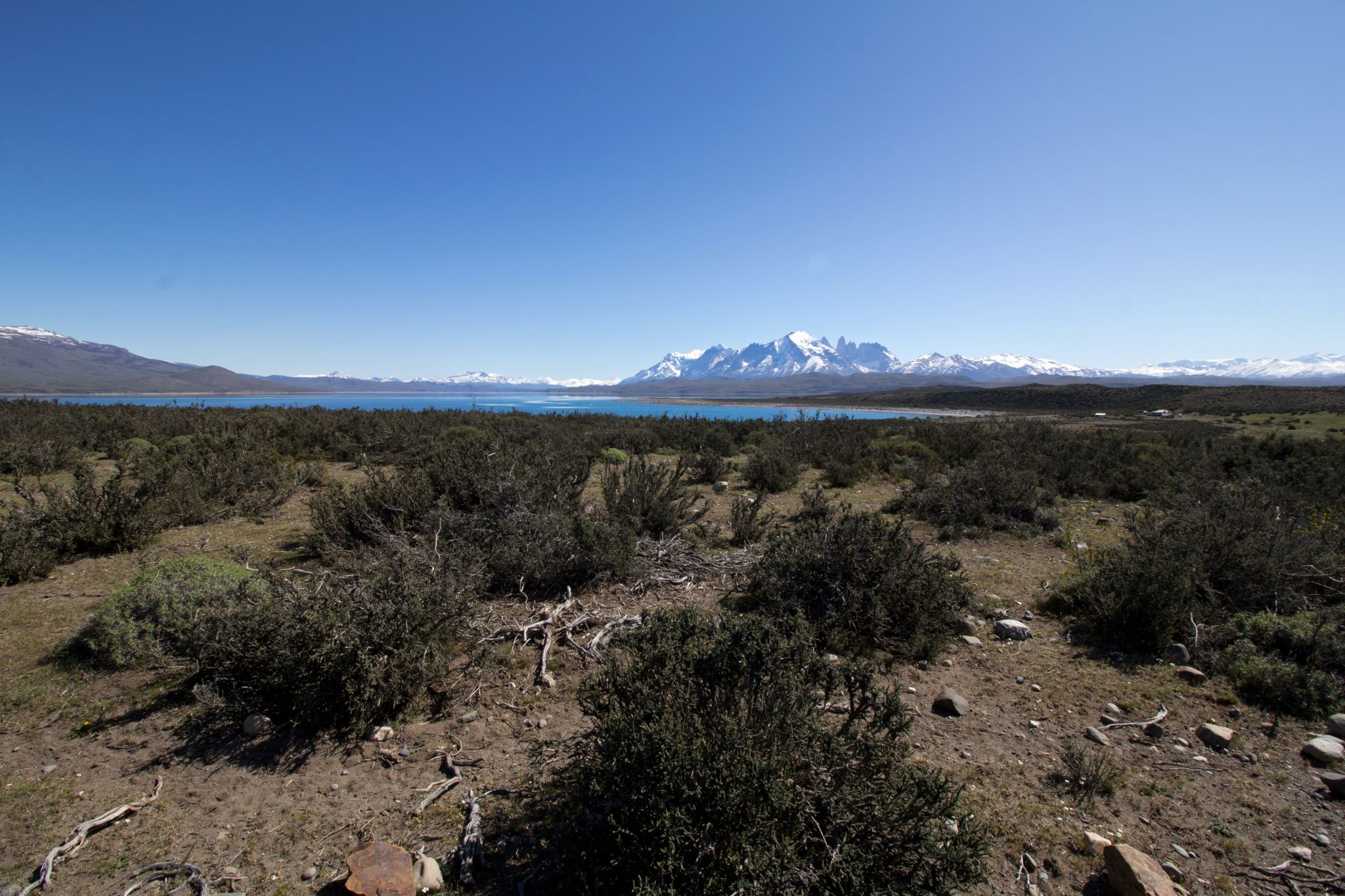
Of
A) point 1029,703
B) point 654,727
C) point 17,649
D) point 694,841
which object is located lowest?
point 1029,703

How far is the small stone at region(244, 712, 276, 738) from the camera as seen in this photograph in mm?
3555

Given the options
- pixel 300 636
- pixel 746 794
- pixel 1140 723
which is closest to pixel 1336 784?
pixel 1140 723

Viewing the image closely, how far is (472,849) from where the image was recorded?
105 inches

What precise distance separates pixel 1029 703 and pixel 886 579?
4.69ft

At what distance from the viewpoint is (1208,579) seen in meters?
5.49

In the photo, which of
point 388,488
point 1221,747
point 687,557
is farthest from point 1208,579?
point 388,488

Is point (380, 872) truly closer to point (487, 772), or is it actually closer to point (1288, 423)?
point (487, 772)

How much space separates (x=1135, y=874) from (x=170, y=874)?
15.0 feet

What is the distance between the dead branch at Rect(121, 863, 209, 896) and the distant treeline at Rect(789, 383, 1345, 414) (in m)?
62.8

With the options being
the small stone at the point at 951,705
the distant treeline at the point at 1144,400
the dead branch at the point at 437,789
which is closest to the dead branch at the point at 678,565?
the small stone at the point at 951,705

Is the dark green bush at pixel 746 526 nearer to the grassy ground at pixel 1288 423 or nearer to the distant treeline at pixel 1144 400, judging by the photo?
the grassy ground at pixel 1288 423

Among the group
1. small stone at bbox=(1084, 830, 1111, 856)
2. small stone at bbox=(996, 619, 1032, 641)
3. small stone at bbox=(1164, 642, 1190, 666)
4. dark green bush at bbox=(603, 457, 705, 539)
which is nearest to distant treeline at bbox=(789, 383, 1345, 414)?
small stone at bbox=(1164, 642, 1190, 666)

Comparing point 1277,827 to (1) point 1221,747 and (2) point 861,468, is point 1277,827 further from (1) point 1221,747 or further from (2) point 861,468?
(2) point 861,468

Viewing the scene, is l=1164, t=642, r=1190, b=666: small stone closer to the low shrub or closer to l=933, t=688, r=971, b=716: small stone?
the low shrub
